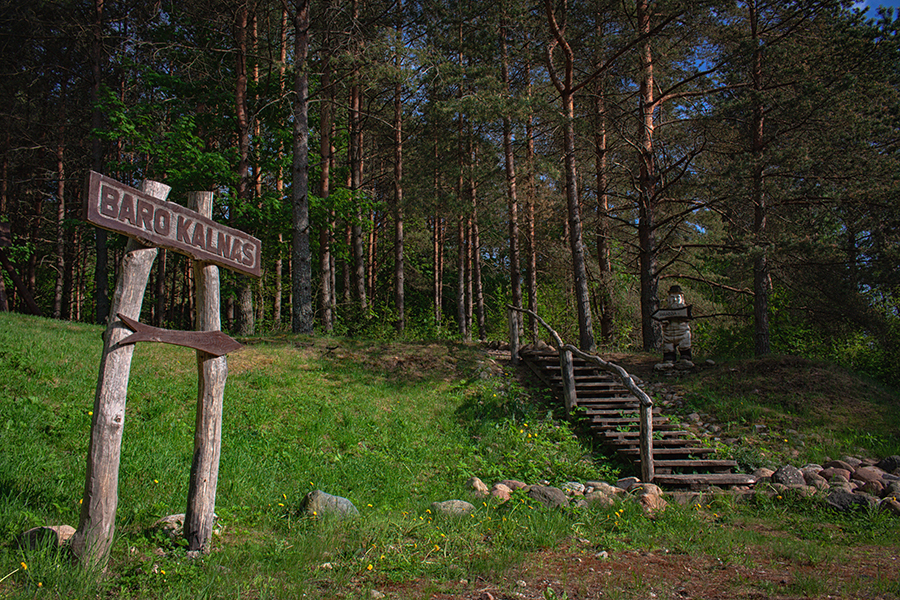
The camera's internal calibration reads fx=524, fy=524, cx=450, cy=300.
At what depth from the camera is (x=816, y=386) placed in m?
10.8

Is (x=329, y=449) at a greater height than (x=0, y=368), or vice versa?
(x=0, y=368)

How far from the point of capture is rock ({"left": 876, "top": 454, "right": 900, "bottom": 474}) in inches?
315

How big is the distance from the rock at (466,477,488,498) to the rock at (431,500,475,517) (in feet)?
2.09

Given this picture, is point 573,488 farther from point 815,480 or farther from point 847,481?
point 847,481

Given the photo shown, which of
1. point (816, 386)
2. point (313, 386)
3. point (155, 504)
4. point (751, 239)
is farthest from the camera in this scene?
point (751, 239)

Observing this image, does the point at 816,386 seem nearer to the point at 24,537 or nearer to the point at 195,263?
the point at 195,263

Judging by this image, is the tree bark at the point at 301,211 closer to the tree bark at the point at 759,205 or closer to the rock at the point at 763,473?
the rock at the point at 763,473

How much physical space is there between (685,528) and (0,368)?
9192mm

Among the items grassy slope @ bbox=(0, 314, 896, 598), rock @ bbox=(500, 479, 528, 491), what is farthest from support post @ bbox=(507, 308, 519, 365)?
rock @ bbox=(500, 479, 528, 491)

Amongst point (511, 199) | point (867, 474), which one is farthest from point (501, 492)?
point (511, 199)

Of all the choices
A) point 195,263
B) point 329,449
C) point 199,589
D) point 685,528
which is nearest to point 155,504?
point 199,589

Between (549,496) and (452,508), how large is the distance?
136 centimetres

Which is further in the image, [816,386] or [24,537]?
[816,386]

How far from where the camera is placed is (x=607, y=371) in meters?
11.1
